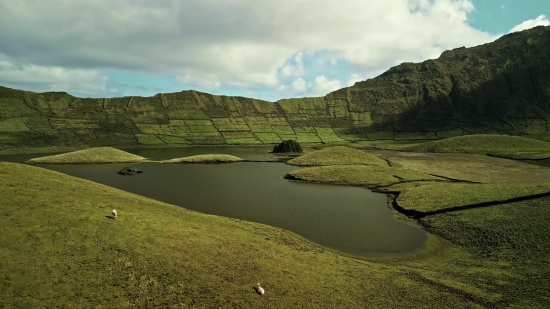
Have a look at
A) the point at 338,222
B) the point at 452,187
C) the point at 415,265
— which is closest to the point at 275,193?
the point at 338,222

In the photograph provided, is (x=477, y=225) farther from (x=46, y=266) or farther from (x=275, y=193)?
(x=46, y=266)

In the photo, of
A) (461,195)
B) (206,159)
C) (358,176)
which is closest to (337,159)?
(358,176)

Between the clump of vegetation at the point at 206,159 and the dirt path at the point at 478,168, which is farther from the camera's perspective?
the clump of vegetation at the point at 206,159

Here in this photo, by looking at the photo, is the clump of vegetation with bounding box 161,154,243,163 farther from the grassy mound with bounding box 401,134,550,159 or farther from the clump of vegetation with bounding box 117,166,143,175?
the grassy mound with bounding box 401,134,550,159

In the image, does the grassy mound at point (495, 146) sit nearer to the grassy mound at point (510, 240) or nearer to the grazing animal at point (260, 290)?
the grassy mound at point (510, 240)

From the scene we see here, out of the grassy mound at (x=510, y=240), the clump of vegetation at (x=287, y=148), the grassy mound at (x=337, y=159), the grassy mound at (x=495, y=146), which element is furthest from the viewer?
the clump of vegetation at (x=287, y=148)

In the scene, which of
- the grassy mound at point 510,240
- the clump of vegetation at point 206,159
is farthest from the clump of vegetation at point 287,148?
the grassy mound at point 510,240
